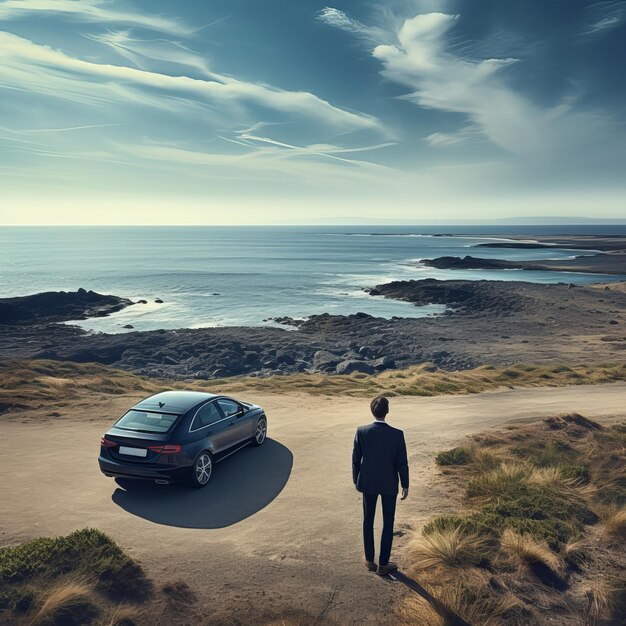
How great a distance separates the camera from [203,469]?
29.0 ft

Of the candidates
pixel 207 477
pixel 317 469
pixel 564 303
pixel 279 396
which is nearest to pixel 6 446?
pixel 207 477

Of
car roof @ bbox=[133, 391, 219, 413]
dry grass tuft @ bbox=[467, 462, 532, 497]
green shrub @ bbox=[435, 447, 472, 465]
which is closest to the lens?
dry grass tuft @ bbox=[467, 462, 532, 497]

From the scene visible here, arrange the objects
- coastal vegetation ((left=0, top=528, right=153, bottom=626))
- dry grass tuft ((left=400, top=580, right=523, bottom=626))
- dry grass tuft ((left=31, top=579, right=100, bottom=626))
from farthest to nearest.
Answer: dry grass tuft ((left=400, top=580, right=523, bottom=626)), coastal vegetation ((left=0, top=528, right=153, bottom=626)), dry grass tuft ((left=31, top=579, right=100, bottom=626))

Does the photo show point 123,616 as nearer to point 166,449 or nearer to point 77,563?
point 77,563

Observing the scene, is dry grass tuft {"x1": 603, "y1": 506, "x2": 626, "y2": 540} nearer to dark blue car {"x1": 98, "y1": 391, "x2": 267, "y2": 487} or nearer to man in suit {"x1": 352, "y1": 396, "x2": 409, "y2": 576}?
man in suit {"x1": 352, "y1": 396, "x2": 409, "y2": 576}

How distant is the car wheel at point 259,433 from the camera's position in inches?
434

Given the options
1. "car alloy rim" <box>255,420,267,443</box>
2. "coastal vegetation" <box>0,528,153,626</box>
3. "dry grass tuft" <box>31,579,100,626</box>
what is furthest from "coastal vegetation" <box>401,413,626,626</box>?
"car alloy rim" <box>255,420,267,443</box>

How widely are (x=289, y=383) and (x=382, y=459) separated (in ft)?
55.6

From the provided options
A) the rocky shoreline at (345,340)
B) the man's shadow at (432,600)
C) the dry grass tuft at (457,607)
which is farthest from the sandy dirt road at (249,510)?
the rocky shoreline at (345,340)

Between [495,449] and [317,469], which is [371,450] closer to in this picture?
[317,469]

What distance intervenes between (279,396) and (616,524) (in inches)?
491

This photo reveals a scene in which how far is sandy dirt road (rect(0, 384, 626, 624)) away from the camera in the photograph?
581 cm

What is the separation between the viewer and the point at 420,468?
993 cm

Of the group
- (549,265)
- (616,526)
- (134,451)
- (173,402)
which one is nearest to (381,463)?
(616,526)
